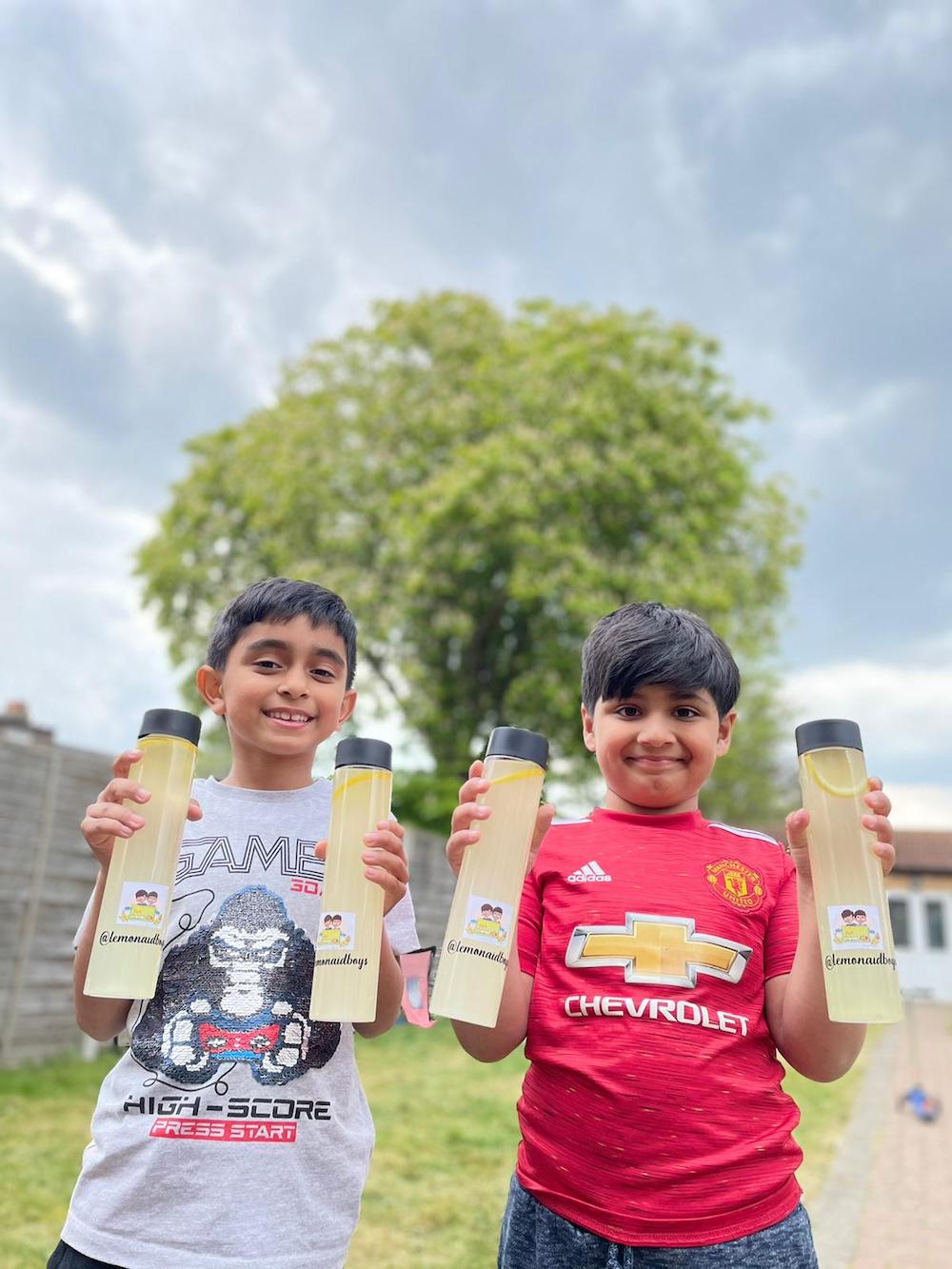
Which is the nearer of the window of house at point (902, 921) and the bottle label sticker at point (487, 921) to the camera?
the bottle label sticker at point (487, 921)

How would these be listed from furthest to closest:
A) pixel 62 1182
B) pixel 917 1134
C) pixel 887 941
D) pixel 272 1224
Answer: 1. pixel 917 1134
2. pixel 62 1182
3. pixel 272 1224
4. pixel 887 941

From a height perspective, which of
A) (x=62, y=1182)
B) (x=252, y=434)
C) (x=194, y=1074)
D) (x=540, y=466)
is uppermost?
(x=252, y=434)

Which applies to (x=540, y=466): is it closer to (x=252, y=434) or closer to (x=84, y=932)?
(x=252, y=434)

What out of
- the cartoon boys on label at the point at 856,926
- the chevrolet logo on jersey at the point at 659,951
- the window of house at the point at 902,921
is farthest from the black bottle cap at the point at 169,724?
the window of house at the point at 902,921

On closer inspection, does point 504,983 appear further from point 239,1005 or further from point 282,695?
point 282,695

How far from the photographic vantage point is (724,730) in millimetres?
2066

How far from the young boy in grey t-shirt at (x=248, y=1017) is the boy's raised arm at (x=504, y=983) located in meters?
0.10

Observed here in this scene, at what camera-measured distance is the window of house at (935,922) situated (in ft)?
100

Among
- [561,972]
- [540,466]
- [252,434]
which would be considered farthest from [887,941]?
[252,434]

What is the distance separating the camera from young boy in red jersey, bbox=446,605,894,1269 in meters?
1.69

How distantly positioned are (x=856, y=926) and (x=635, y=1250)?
67 cm

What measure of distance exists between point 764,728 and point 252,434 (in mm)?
13640

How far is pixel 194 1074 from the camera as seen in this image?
1794mm

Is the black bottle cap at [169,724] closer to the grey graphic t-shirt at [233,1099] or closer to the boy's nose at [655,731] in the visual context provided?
the grey graphic t-shirt at [233,1099]
